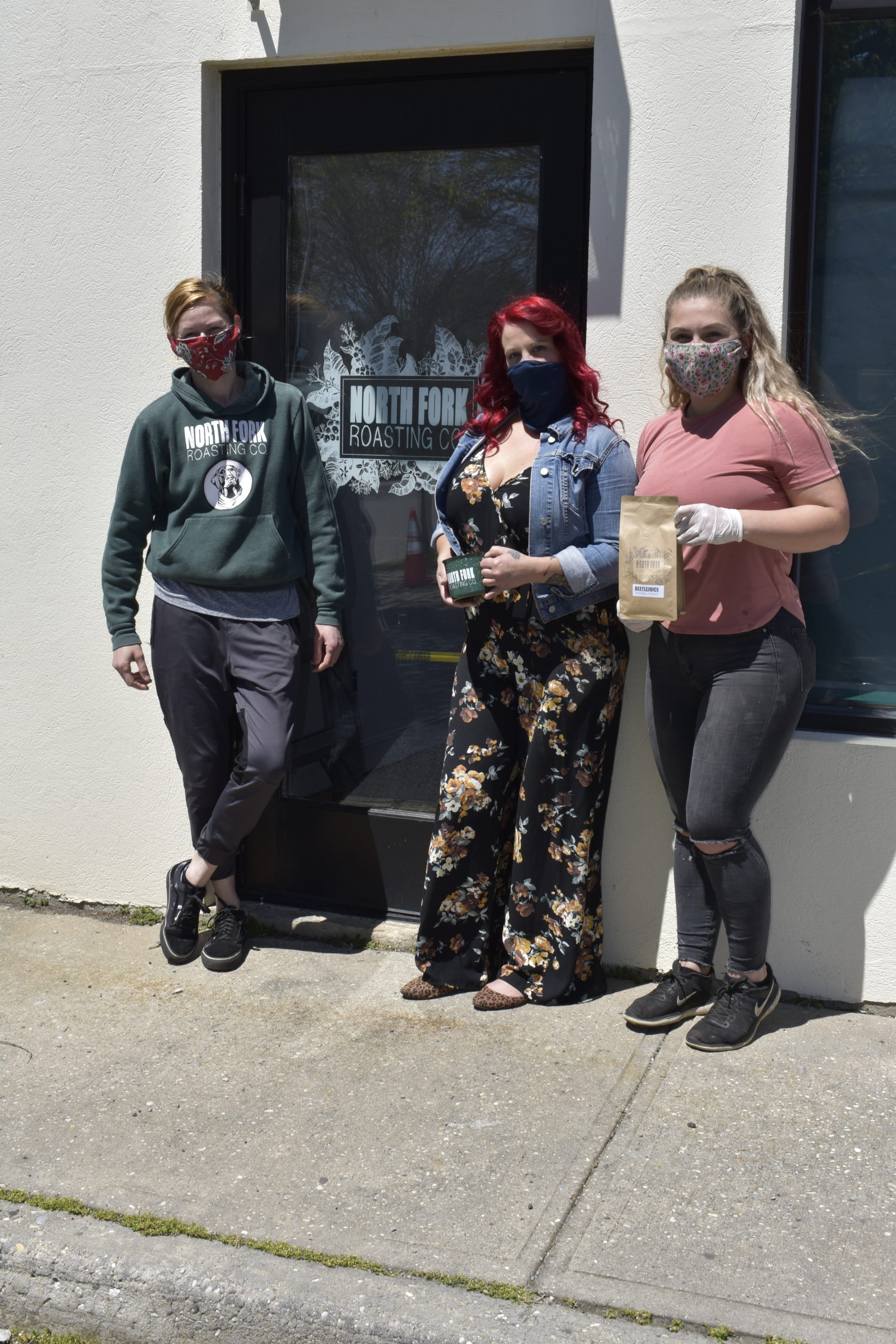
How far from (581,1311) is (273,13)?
3.84 meters

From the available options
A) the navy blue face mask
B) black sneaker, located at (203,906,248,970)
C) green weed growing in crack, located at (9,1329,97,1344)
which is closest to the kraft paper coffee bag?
the navy blue face mask

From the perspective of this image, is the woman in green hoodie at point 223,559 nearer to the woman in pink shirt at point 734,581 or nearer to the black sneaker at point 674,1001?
the woman in pink shirt at point 734,581

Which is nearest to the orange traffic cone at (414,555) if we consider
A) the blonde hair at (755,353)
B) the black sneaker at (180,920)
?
the blonde hair at (755,353)

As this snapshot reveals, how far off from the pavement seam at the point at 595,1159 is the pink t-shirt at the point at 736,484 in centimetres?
121

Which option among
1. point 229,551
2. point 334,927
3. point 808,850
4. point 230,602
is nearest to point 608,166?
point 229,551

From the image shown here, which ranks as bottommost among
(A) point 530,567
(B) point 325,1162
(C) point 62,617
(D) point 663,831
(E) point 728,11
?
(B) point 325,1162

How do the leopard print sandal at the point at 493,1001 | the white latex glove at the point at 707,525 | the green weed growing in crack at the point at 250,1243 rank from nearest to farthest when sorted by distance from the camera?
the green weed growing in crack at the point at 250,1243 → the white latex glove at the point at 707,525 → the leopard print sandal at the point at 493,1001

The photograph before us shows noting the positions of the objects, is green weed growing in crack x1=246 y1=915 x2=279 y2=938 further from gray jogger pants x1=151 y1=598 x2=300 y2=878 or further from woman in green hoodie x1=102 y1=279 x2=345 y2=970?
gray jogger pants x1=151 y1=598 x2=300 y2=878

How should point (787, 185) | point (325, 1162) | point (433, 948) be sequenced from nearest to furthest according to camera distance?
point (325, 1162) → point (787, 185) → point (433, 948)

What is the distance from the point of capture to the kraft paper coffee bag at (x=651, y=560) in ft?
10.1

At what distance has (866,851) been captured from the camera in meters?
3.66

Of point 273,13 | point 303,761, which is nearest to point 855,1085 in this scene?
point 303,761

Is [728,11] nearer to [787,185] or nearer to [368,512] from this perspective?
[787,185]

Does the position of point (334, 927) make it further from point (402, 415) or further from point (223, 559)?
point (402, 415)
